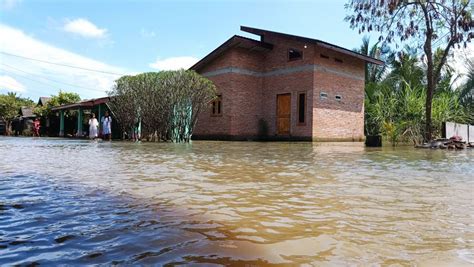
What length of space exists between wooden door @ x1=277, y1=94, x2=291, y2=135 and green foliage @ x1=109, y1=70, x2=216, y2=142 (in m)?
5.37

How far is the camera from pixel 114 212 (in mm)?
2707

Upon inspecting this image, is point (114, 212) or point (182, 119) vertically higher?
point (182, 119)

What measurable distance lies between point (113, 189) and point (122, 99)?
472 inches

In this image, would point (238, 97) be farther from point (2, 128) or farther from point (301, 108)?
point (2, 128)

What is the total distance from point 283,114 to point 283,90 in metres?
1.22

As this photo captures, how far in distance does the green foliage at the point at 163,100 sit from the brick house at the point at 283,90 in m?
4.64

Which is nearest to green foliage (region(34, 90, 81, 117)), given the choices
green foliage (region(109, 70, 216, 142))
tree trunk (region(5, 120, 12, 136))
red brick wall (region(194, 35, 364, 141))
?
tree trunk (region(5, 120, 12, 136))

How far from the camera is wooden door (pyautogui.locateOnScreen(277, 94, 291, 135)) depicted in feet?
63.1

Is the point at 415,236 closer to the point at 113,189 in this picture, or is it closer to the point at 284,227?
the point at 284,227

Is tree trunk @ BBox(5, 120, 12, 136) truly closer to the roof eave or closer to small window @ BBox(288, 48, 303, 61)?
the roof eave

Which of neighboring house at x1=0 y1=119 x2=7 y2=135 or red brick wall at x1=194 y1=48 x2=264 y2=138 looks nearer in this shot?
red brick wall at x1=194 y1=48 x2=264 y2=138

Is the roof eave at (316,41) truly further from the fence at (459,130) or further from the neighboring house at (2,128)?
the neighboring house at (2,128)

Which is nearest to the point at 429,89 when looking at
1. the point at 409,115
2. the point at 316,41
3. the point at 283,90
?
the point at 409,115

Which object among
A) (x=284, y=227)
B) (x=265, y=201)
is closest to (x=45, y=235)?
(x=284, y=227)
